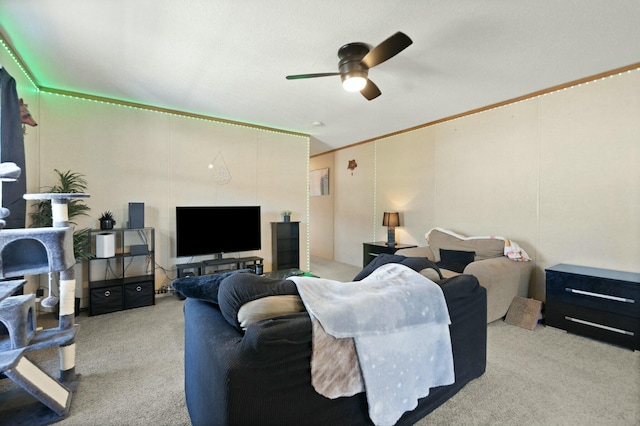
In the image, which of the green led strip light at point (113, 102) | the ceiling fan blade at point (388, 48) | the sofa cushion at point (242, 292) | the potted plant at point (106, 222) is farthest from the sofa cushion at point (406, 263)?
the green led strip light at point (113, 102)

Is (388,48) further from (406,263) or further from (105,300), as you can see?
(105,300)

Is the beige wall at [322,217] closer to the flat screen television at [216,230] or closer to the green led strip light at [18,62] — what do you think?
the flat screen television at [216,230]

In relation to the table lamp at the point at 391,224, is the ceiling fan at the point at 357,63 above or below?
above

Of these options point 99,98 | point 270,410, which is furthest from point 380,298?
point 99,98

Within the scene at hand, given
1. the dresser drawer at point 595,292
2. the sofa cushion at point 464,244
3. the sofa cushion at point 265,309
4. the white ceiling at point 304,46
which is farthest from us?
the sofa cushion at point 464,244

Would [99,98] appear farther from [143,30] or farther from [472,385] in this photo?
[472,385]

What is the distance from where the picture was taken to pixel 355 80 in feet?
8.34

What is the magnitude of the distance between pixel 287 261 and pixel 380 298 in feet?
12.1

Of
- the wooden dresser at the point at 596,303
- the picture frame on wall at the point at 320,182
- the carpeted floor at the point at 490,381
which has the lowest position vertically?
the carpeted floor at the point at 490,381

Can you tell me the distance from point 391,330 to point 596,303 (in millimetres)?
2585

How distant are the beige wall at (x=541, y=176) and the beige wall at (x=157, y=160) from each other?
2.32 meters

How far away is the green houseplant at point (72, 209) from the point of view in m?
3.19

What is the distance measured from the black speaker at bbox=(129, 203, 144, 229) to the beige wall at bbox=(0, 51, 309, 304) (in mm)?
238

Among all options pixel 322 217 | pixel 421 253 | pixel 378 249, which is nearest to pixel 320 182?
pixel 322 217
